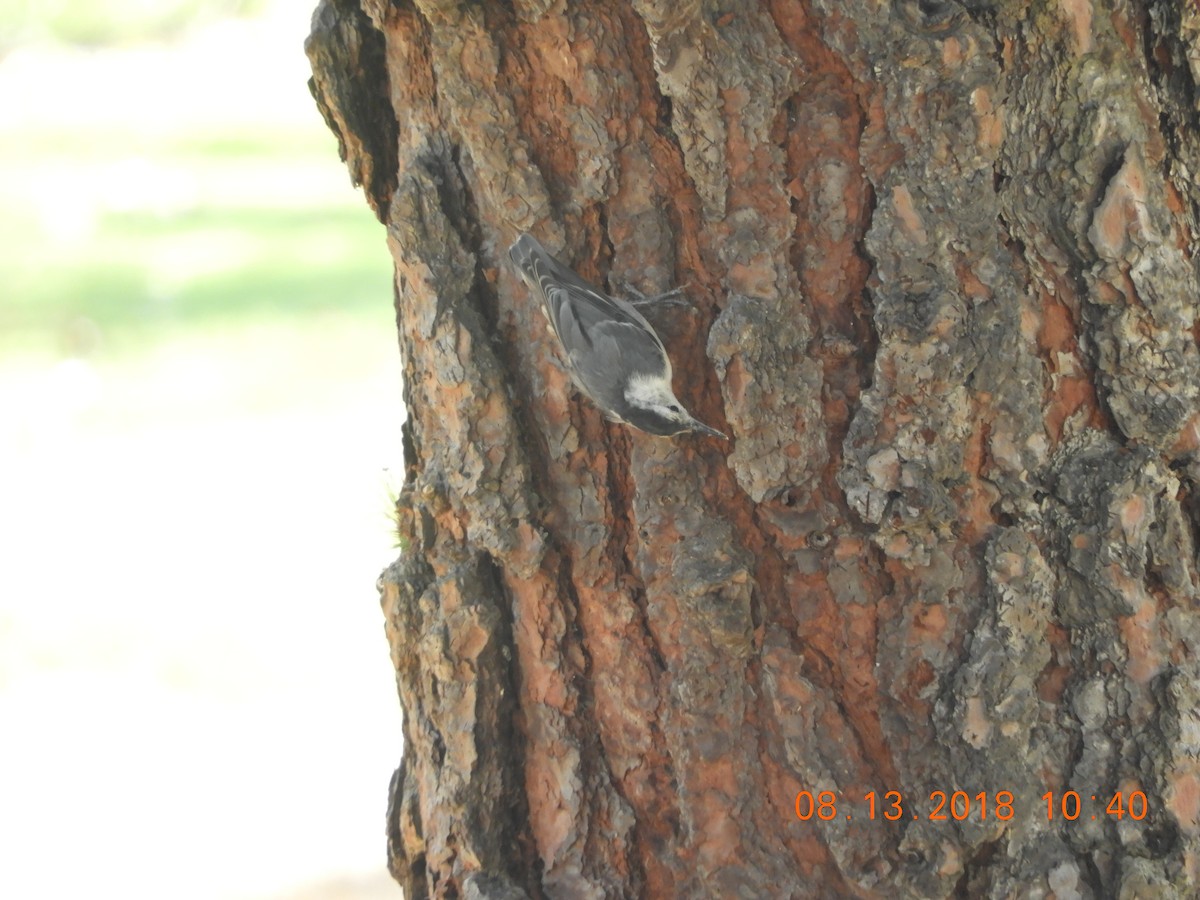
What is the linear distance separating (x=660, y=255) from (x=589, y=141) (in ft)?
0.58

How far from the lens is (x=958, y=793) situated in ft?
5.37

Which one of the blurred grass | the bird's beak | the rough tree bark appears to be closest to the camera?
the rough tree bark

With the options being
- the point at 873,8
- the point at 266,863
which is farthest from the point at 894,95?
the point at 266,863

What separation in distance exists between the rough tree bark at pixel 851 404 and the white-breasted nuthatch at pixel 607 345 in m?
0.04

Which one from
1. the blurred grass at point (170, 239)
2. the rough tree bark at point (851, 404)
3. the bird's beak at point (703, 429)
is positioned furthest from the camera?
the blurred grass at point (170, 239)

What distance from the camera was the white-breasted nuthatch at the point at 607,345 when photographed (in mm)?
1630

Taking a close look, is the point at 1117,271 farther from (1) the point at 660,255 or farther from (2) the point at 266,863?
(2) the point at 266,863

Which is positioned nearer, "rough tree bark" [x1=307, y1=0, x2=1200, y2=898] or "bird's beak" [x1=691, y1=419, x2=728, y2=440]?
"rough tree bark" [x1=307, y1=0, x2=1200, y2=898]
